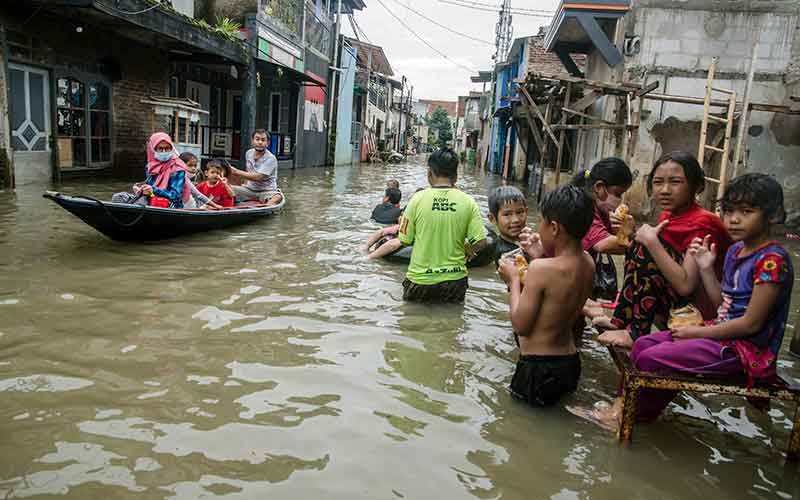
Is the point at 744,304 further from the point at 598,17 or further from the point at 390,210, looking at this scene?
the point at 598,17

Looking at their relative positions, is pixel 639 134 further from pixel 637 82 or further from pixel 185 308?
pixel 185 308

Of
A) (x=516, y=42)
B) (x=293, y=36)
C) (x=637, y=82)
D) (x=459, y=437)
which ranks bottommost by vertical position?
(x=459, y=437)

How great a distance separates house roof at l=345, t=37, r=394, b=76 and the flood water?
3161 centimetres

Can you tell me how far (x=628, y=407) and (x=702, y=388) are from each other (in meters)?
0.35

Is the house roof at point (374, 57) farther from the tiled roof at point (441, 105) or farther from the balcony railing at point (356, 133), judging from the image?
the tiled roof at point (441, 105)

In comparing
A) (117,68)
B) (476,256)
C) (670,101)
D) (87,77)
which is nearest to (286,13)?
(117,68)

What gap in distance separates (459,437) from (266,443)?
957mm

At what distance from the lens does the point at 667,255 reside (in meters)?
3.05

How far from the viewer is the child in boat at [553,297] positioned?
10.1ft

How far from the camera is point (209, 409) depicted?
3115 mm

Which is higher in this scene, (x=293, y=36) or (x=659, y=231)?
(x=293, y=36)

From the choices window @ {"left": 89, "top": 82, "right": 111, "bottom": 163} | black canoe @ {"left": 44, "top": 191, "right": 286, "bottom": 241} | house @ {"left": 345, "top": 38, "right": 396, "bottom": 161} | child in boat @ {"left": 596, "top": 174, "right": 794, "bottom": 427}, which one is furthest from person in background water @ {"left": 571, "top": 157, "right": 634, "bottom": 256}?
house @ {"left": 345, "top": 38, "right": 396, "bottom": 161}

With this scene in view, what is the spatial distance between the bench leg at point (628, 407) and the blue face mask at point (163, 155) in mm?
6077

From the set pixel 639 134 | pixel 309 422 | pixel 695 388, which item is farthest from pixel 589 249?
pixel 639 134
